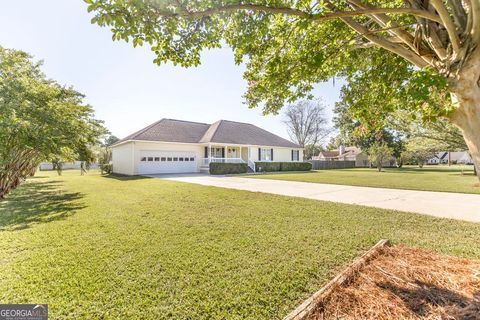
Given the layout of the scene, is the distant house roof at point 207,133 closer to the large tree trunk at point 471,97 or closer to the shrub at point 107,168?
the shrub at point 107,168

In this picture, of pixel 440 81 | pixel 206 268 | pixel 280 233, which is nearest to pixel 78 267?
pixel 206 268

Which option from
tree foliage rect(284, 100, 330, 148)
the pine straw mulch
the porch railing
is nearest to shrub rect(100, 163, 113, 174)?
the porch railing

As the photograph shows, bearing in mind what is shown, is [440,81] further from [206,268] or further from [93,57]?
→ [93,57]

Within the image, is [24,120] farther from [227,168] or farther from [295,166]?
[295,166]

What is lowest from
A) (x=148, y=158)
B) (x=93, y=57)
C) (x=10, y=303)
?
(x=10, y=303)

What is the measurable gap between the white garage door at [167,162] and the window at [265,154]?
819cm

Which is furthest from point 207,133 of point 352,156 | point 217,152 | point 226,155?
point 352,156

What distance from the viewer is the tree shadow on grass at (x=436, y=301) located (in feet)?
7.05

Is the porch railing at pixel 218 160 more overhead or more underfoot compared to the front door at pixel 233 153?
more underfoot

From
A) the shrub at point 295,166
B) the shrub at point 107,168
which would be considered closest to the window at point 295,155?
the shrub at point 295,166

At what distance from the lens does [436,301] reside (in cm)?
235

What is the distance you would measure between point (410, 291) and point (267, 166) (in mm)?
22667

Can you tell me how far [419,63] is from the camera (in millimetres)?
2826

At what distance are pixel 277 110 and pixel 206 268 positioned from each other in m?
3.31
